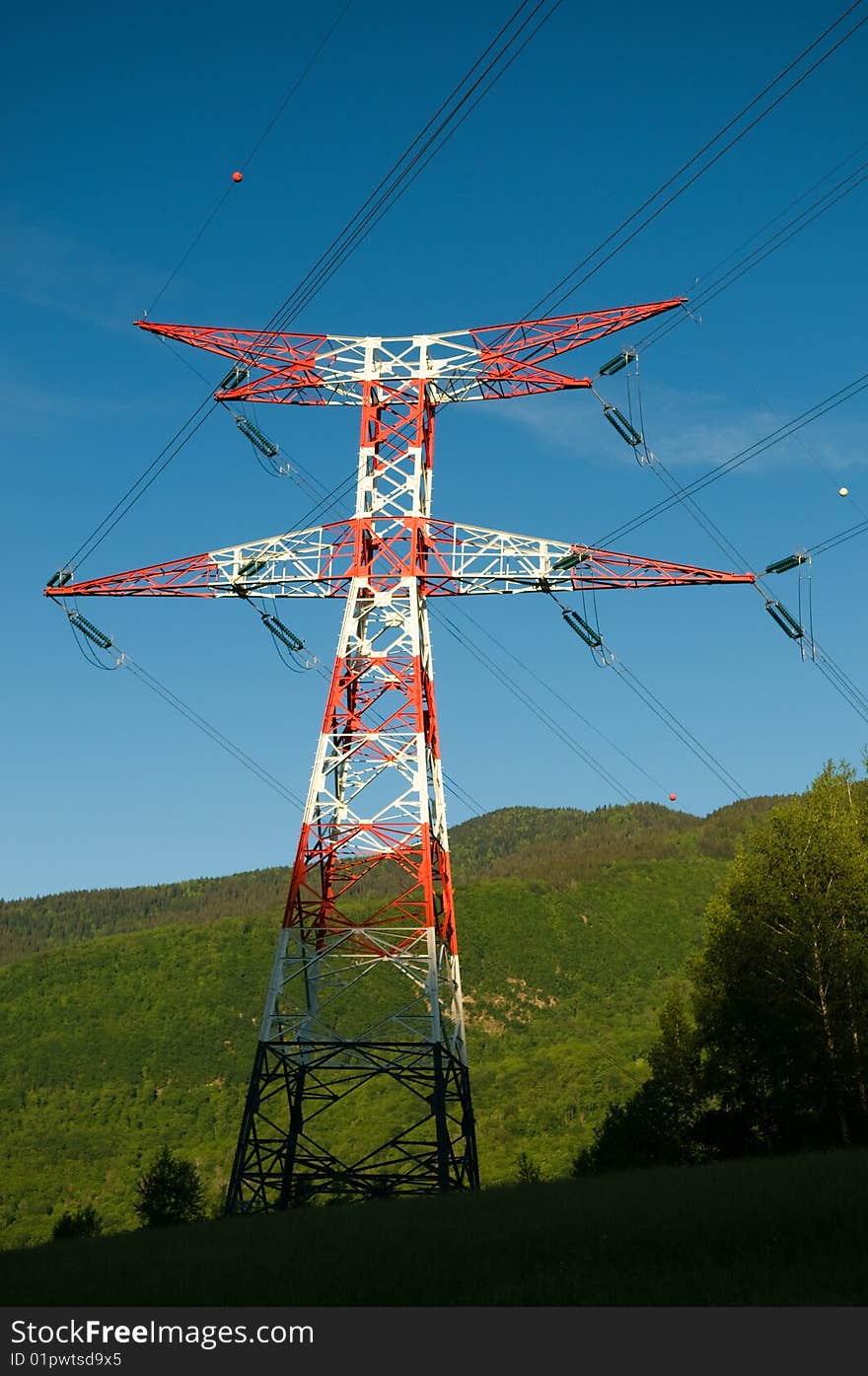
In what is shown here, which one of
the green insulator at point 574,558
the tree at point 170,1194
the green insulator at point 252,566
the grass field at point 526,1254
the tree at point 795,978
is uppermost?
the green insulator at point 252,566

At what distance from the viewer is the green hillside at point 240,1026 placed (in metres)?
95.4

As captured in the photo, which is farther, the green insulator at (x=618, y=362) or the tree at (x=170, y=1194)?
the tree at (x=170, y=1194)

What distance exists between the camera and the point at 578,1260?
647 inches

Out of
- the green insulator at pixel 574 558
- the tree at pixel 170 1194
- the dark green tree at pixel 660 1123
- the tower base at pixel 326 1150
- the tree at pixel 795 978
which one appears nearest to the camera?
the tower base at pixel 326 1150

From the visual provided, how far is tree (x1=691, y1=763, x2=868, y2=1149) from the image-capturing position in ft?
113

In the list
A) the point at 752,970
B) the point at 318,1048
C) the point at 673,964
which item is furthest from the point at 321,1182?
the point at 673,964

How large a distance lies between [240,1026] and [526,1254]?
4722 inches

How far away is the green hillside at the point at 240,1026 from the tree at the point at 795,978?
39.0m

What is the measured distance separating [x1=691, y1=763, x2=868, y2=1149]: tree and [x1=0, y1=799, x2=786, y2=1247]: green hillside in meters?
39.0

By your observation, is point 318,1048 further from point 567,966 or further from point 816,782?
point 567,966

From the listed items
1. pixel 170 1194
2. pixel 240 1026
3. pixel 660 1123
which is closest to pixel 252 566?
pixel 660 1123

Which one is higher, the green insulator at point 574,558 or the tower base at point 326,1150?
the green insulator at point 574,558

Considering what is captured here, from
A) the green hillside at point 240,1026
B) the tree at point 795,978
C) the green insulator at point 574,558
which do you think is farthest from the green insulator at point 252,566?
the green hillside at point 240,1026

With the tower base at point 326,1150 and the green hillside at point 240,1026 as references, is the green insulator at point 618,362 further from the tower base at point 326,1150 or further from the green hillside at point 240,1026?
the green hillside at point 240,1026
